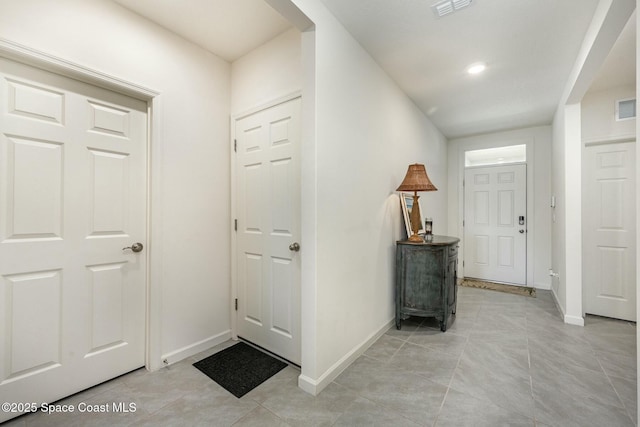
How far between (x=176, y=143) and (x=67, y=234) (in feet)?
3.02

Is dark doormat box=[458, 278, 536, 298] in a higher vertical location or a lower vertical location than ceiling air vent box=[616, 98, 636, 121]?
lower

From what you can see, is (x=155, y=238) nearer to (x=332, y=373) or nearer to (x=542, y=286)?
(x=332, y=373)

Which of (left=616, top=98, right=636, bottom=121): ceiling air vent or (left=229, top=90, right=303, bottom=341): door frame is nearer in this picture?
(left=229, top=90, right=303, bottom=341): door frame

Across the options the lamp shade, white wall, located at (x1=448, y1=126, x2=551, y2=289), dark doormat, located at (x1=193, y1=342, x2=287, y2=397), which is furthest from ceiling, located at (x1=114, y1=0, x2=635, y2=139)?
dark doormat, located at (x1=193, y1=342, x2=287, y2=397)

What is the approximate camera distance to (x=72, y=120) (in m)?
1.72

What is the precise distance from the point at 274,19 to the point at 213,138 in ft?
3.44

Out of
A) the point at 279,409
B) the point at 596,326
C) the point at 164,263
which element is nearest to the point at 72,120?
the point at 164,263

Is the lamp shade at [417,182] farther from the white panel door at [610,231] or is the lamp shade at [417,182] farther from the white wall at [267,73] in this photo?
the white panel door at [610,231]

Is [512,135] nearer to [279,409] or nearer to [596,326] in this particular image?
[596,326]

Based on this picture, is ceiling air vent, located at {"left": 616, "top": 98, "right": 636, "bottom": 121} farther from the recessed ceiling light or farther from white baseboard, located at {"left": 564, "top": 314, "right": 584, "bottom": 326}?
white baseboard, located at {"left": 564, "top": 314, "right": 584, "bottom": 326}

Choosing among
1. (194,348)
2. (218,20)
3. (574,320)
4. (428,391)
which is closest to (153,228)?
(194,348)

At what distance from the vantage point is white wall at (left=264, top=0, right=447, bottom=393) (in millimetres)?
1775

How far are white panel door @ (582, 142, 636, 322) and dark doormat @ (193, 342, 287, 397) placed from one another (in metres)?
3.55

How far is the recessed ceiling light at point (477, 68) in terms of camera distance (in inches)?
98.7
